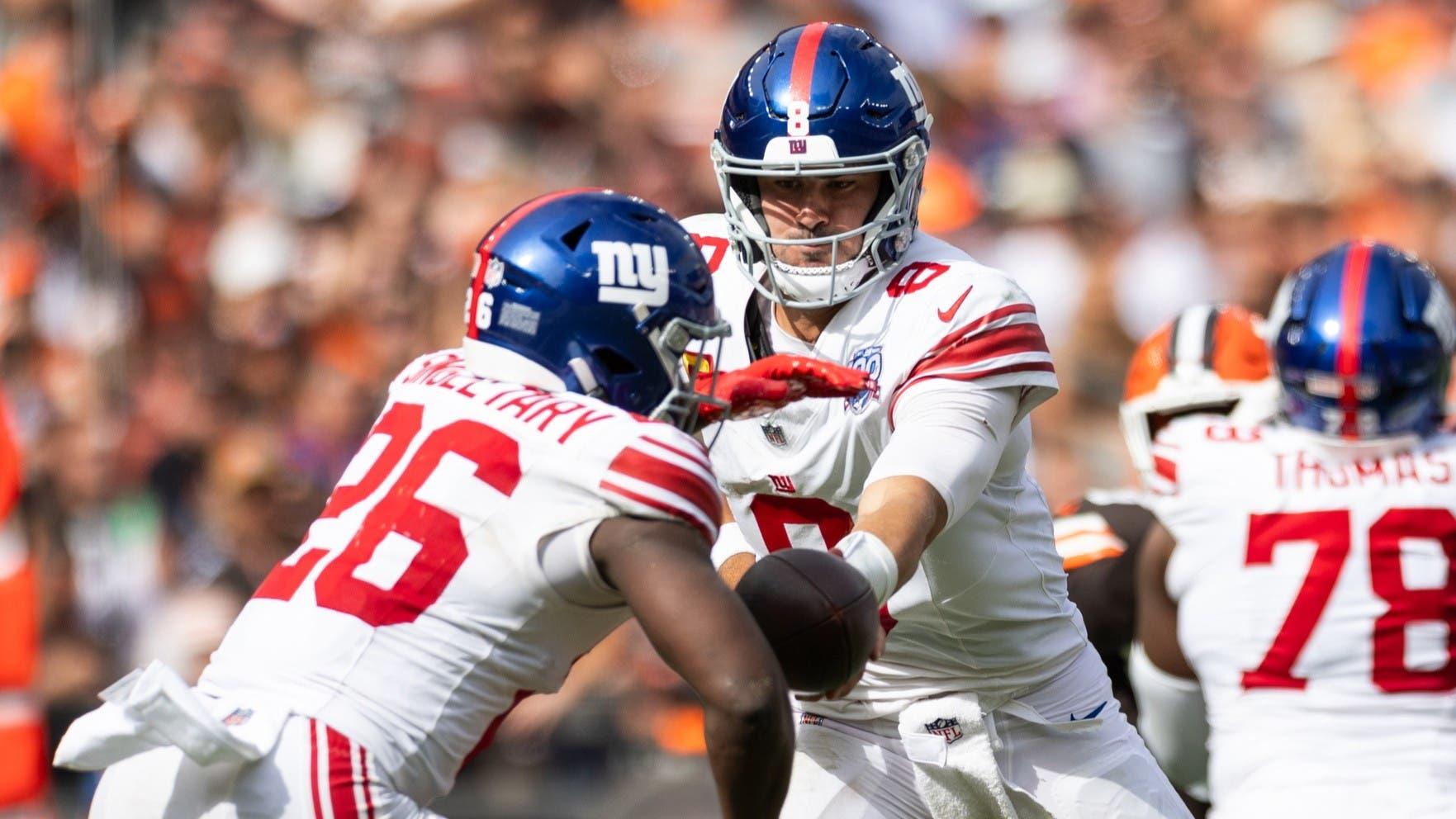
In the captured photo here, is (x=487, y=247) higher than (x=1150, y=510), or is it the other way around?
(x=487, y=247)

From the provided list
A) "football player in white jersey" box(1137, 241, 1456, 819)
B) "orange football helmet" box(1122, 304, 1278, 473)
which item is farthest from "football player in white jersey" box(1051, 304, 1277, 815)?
"football player in white jersey" box(1137, 241, 1456, 819)

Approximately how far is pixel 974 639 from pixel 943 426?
0.57 m

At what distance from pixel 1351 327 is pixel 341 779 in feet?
7.61

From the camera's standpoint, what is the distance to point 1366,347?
11.7 ft

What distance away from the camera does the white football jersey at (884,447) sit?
2943mm

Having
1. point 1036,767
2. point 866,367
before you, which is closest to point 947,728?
point 1036,767

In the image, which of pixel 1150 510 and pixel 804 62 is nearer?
pixel 804 62

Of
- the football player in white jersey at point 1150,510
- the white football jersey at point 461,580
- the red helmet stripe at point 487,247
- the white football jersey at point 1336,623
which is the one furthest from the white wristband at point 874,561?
the football player in white jersey at point 1150,510

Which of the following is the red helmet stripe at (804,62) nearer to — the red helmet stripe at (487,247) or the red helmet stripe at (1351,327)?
the red helmet stripe at (487,247)

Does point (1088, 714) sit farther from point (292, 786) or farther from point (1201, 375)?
point (1201, 375)

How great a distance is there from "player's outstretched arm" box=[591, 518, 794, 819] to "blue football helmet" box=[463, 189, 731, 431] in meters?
0.33

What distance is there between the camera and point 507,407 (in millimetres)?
2328

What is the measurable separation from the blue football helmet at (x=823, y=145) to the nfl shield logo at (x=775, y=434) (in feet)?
0.73

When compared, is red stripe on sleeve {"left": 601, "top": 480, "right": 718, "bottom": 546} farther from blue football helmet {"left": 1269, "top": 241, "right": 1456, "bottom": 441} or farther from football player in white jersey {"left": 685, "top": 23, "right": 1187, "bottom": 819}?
blue football helmet {"left": 1269, "top": 241, "right": 1456, "bottom": 441}
